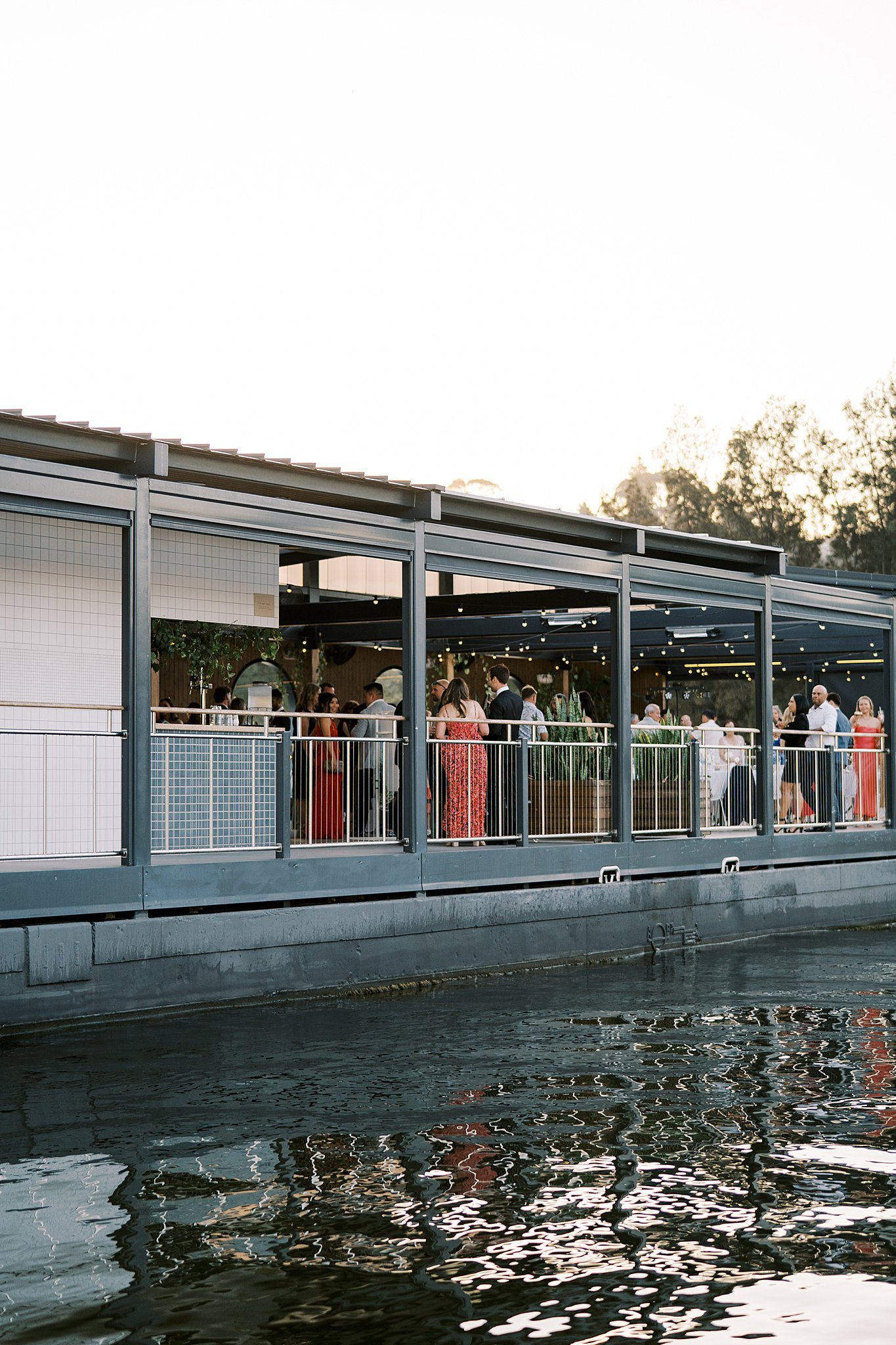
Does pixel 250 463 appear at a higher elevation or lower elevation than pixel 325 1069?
higher

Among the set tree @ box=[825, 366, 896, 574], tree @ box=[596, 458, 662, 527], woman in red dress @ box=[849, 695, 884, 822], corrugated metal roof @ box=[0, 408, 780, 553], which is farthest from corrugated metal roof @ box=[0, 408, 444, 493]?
tree @ box=[596, 458, 662, 527]

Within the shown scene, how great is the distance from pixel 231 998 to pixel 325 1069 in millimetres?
2827

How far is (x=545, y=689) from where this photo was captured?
30.5 m

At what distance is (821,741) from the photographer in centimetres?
2042

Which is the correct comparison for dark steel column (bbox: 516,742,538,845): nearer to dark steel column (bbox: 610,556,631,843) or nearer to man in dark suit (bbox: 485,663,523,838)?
man in dark suit (bbox: 485,663,523,838)

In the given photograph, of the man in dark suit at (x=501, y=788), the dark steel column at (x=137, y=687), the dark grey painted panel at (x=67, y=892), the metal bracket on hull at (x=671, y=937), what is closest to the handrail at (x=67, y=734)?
the dark steel column at (x=137, y=687)

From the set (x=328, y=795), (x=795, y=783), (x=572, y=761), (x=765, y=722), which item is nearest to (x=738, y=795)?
(x=765, y=722)

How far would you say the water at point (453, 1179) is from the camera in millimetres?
5273

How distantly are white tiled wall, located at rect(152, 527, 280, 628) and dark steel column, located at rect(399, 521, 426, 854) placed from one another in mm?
1408

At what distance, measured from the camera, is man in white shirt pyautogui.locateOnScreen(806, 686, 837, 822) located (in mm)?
19719

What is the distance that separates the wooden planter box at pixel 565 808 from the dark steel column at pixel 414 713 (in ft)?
6.05

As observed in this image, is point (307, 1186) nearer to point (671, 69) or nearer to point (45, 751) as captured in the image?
point (45, 751)

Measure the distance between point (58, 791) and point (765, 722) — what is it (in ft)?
30.1

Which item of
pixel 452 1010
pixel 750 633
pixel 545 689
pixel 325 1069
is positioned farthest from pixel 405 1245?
pixel 545 689
